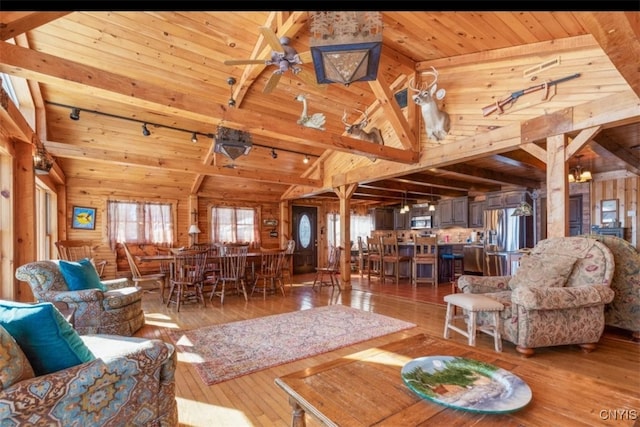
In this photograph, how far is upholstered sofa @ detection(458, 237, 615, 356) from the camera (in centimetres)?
278

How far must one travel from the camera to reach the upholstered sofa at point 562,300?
278cm

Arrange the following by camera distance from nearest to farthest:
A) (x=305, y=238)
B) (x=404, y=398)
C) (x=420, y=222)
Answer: (x=404, y=398)
(x=420, y=222)
(x=305, y=238)

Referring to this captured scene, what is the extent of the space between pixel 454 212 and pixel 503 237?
1.70m

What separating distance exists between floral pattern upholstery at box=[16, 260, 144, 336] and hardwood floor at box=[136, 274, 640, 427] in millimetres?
374

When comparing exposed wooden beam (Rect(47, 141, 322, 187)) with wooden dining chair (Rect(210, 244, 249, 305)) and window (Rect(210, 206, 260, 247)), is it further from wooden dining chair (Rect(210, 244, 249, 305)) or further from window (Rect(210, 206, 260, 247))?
window (Rect(210, 206, 260, 247))

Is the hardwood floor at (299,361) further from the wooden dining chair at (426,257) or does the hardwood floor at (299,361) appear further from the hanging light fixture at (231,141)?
the hanging light fixture at (231,141)

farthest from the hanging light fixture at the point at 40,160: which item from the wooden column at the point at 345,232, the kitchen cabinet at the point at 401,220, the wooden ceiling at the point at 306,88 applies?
the kitchen cabinet at the point at 401,220

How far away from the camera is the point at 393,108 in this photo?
4.74m

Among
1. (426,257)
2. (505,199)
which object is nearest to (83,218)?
(426,257)

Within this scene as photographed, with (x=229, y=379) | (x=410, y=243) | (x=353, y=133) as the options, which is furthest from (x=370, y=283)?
(x=229, y=379)

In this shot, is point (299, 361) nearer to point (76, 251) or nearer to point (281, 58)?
point (281, 58)

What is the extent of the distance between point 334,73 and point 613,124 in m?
2.88

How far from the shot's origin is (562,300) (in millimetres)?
2754

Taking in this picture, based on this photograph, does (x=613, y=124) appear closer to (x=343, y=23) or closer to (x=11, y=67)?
(x=343, y=23)
